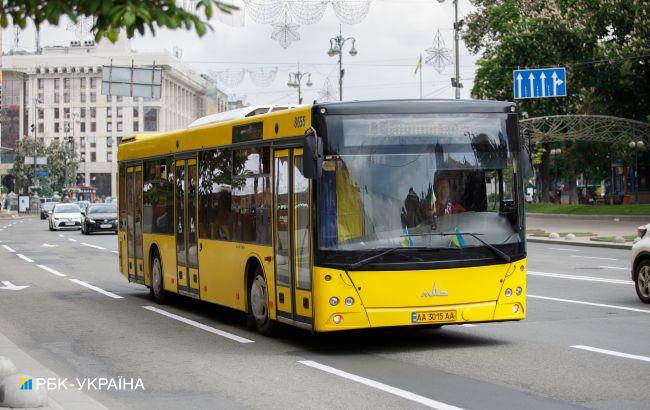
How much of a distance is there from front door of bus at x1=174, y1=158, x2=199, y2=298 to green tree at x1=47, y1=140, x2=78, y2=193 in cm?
11607

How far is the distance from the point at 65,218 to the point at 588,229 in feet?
90.7

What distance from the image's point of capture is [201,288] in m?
15.9

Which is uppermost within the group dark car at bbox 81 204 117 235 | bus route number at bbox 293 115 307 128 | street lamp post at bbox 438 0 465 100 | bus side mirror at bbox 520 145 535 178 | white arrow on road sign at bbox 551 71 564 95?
street lamp post at bbox 438 0 465 100

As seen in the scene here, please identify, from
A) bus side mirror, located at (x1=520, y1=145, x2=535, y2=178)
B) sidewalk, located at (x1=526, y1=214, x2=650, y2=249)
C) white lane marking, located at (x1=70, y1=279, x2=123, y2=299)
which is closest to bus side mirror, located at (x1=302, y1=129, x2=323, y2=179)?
bus side mirror, located at (x1=520, y1=145, x2=535, y2=178)

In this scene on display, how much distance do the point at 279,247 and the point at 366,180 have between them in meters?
1.53

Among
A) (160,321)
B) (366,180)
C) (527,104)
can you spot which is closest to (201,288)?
(160,321)

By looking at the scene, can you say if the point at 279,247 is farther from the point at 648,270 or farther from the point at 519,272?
the point at 648,270

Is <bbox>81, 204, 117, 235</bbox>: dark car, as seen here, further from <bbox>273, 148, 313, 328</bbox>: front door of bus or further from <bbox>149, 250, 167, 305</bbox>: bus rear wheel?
<bbox>273, 148, 313, 328</bbox>: front door of bus

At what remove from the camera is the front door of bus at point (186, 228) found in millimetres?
16172

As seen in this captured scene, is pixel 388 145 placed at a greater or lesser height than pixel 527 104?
lesser

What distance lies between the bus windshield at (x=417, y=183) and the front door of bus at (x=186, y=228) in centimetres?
468

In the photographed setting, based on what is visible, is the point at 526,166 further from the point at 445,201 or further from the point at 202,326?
the point at 202,326

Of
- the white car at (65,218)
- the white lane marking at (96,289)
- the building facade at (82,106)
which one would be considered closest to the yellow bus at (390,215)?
the white lane marking at (96,289)

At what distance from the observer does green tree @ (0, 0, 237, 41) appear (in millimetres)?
5977
